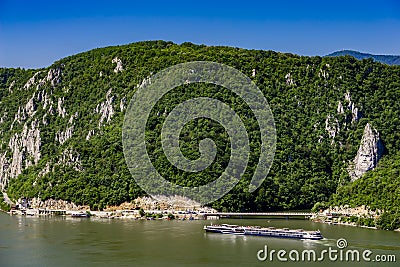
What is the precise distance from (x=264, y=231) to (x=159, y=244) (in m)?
10.6

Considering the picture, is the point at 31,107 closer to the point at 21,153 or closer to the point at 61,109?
the point at 61,109

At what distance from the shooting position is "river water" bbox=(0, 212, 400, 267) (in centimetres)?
4931

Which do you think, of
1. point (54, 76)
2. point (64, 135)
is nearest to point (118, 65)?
point (64, 135)

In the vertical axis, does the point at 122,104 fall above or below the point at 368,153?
above

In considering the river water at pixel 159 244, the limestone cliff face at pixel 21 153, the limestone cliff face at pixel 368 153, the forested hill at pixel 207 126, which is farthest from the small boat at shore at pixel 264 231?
the limestone cliff face at pixel 21 153

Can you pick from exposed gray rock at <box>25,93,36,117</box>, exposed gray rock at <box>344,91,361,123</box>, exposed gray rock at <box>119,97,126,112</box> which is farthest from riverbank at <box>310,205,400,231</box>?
exposed gray rock at <box>25,93,36,117</box>

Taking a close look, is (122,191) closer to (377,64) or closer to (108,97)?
(108,97)

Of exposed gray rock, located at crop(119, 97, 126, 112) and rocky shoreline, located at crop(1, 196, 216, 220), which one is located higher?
exposed gray rock, located at crop(119, 97, 126, 112)

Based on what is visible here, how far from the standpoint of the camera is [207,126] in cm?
9181

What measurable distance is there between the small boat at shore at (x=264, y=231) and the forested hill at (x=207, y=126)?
54.8 feet

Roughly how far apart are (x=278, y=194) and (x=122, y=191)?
18146mm

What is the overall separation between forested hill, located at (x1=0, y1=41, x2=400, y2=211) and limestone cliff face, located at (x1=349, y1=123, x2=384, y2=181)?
125mm

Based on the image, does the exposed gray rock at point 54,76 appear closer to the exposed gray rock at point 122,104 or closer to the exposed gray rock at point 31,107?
the exposed gray rock at point 31,107

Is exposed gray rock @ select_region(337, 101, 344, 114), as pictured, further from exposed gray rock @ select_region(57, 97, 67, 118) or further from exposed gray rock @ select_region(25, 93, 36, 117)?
exposed gray rock @ select_region(25, 93, 36, 117)
